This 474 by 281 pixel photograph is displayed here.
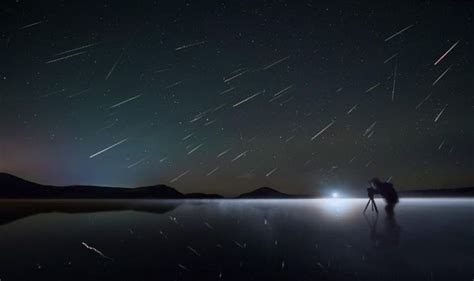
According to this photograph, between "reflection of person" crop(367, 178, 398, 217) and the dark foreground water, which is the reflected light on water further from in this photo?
the dark foreground water

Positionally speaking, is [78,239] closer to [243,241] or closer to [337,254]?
[243,241]

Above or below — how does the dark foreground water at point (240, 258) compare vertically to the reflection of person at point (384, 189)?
below

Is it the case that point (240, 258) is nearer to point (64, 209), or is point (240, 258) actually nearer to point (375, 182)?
point (375, 182)

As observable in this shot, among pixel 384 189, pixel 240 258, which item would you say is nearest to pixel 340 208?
pixel 384 189

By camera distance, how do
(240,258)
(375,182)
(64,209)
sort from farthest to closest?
(64,209) → (375,182) → (240,258)

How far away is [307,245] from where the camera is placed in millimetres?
13984

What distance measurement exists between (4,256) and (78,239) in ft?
15.2

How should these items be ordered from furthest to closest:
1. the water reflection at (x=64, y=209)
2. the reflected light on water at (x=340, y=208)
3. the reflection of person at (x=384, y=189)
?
the reflected light on water at (x=340, y=208)
the reflection of person at (x=384, y=189)
the water reflection at (x=64, y=209)

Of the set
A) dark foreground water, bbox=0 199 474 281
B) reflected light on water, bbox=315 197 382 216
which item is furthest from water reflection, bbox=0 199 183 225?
reflected light on water, bbox=315 197 382 216

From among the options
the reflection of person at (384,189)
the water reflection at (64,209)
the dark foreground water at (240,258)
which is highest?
the reflection of person at (384,189)

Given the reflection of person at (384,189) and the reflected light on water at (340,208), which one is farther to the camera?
the reflected light on water at (340,208)

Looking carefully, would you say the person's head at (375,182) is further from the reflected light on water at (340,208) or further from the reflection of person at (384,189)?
the reflected light on water at (340,208)

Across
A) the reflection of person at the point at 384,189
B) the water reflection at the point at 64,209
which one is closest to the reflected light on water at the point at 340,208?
the reflection of person at the point at 384,189

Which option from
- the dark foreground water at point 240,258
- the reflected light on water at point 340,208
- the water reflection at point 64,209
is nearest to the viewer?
the dark foreground water at point 240,258
